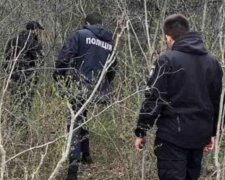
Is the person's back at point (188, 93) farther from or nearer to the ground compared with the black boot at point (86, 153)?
farther from the ground

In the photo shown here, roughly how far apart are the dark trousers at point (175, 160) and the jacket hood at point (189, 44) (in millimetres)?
692

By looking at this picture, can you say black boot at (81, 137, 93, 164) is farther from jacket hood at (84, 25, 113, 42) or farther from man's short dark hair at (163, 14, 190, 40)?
man's short dark hair at (163, 14, 190, 40)

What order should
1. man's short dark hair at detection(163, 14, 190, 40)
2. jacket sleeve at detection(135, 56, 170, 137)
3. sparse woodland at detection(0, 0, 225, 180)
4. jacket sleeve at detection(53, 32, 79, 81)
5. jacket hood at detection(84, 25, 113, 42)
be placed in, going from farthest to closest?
jacket hood at detection(84, 25, 113, 42)
jacket sleeve at detection(53, 32, 79, 81)
sparse woodland at detection(0, 0, 225, 180)
man's short dark hair at detection(163, 14, 190, 40)
jacket sleeve at detection(135, 56, 170, 137)

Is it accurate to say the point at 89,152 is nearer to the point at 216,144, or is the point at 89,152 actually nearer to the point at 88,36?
the point at 88,36

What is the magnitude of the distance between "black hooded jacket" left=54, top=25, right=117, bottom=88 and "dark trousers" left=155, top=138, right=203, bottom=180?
178cm

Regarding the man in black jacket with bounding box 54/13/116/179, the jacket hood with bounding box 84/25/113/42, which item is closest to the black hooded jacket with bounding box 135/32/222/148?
the man in black jacket with bounding box 54/13/116/179

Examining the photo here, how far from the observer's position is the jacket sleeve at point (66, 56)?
5.65 meters

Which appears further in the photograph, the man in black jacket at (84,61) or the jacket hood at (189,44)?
the man in black jacket at (84,61)

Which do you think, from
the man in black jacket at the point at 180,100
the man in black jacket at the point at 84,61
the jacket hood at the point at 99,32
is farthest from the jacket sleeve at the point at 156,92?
the jacket hood at the point at 99,32

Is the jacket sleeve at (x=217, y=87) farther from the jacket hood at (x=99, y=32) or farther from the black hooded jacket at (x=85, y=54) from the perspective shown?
the jacket hood at (x=99, y=32)

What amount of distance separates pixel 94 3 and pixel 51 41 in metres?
2.10

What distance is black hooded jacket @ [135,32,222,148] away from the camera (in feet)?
12.8

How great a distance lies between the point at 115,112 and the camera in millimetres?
6223

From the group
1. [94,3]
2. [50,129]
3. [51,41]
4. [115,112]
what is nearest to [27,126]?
[50,129]
